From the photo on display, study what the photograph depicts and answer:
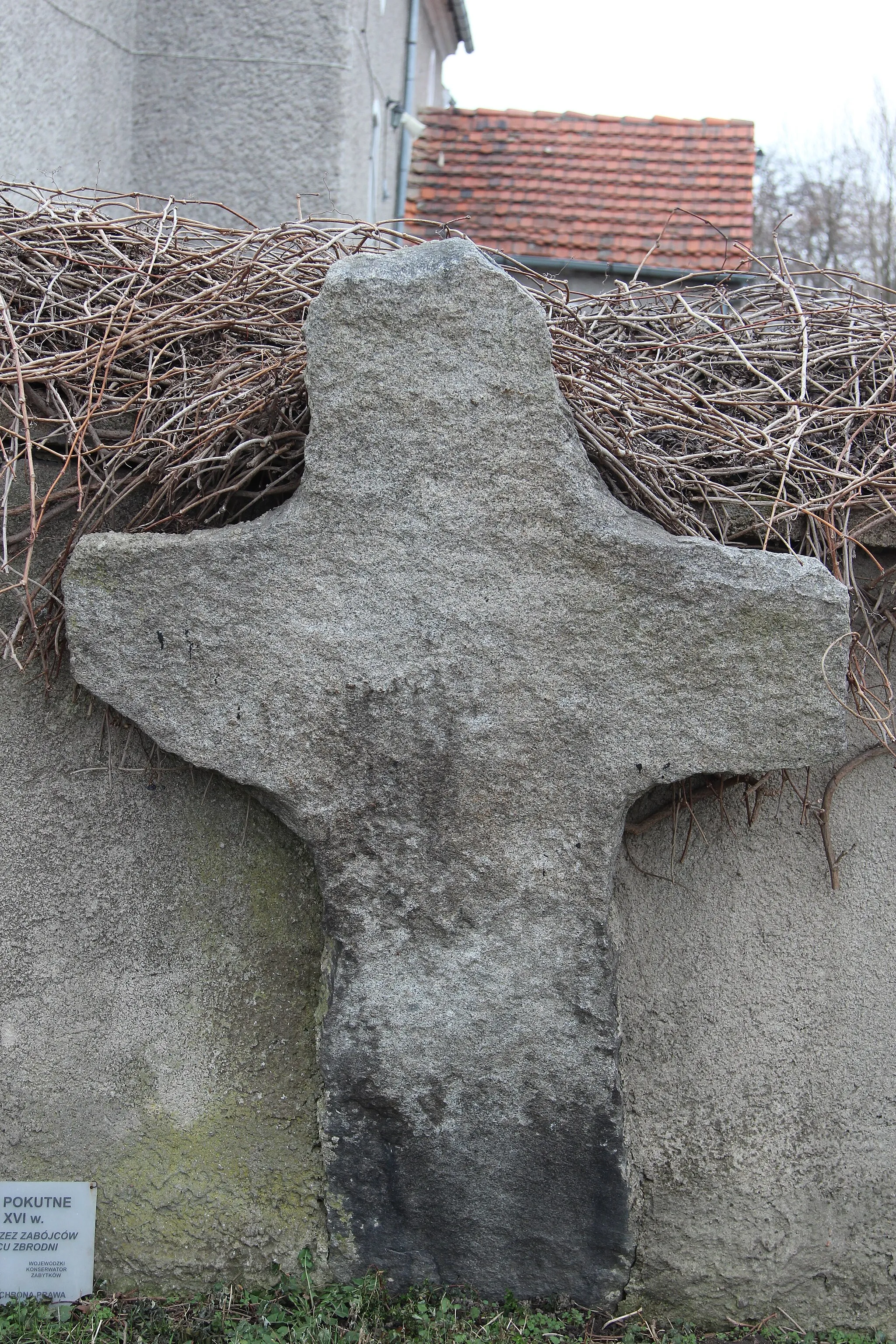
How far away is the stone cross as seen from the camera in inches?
67.1

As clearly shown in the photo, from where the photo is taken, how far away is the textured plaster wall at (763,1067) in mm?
1952

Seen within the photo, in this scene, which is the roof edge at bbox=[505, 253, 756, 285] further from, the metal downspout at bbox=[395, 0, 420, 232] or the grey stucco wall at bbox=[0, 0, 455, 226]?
the grey stucco wall at bbox=[0, 0, 455, 226]

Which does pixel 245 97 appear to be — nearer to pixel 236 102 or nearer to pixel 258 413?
pixel 236 102

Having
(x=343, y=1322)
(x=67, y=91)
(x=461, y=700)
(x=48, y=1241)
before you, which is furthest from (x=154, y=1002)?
(x=67, y=91)

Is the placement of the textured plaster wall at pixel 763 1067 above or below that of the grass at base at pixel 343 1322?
above

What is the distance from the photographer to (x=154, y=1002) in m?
1.98

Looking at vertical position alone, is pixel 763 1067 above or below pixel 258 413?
below

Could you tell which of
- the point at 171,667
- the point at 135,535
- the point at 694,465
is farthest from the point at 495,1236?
the point at 694,465

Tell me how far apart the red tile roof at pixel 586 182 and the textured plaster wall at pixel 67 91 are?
2.74 meters

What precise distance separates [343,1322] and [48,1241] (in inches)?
22.5

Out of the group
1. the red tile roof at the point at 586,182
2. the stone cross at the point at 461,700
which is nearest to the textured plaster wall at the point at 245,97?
the red tile roof at the point at 586,182

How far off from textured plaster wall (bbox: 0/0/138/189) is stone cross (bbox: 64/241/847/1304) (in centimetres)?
315

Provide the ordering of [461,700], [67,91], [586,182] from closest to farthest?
[461,700] → [67,91] → [586,182]

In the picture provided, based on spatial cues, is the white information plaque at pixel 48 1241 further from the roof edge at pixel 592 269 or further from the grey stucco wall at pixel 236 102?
the roof edge at pixel 592 269
